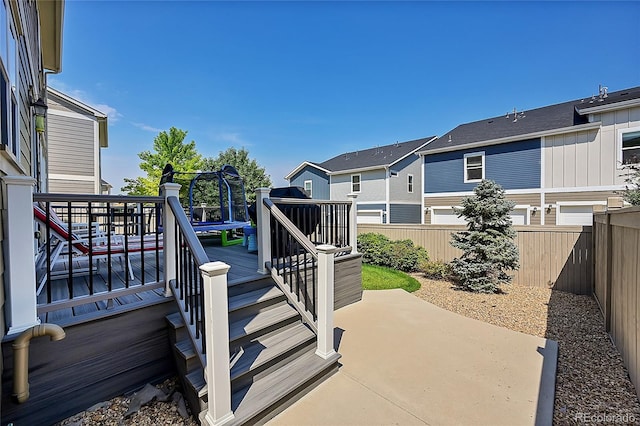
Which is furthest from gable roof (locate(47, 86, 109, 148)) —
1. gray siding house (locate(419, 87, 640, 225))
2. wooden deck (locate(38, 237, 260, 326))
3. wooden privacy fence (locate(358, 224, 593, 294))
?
wooden privacy fence (locate(358, 224, 593, 294))

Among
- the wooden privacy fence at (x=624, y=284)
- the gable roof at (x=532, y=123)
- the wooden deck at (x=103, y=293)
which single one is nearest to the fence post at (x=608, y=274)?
the wooden privacy fence at (x=624, y=284)

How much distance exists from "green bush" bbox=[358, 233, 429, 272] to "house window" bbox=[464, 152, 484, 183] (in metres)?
5.88

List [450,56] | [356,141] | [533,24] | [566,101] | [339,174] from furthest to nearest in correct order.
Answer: [356,141] → [339,174] → [566,101] → [450,56] → [533,24]

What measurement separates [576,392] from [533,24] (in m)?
8.76

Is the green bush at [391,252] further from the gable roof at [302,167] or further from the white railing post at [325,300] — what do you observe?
the gable roof at [302,167]

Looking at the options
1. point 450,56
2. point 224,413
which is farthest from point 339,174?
point 224,413

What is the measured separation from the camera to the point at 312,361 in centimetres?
289

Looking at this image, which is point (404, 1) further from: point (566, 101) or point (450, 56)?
point (566, 101)

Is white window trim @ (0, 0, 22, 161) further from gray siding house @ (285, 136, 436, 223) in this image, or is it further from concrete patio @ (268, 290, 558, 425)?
gray siding house @ (285, 136, 436, 223)

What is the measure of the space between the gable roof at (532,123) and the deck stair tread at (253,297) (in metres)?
11.9

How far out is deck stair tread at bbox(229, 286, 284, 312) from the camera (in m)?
3.05

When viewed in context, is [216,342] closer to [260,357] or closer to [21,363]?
[260,357]

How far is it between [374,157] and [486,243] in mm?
12632

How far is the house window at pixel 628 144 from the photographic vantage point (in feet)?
29.8
